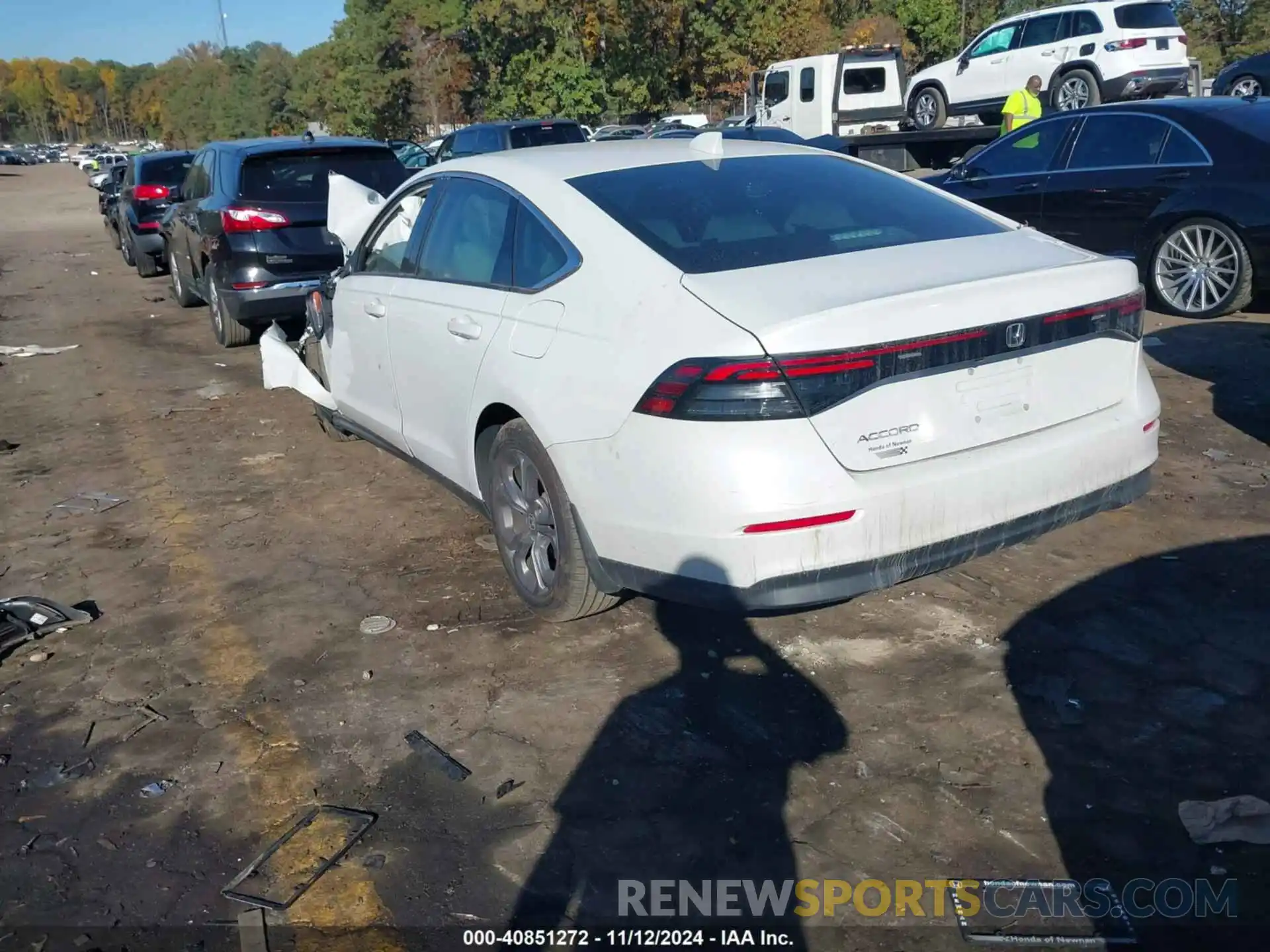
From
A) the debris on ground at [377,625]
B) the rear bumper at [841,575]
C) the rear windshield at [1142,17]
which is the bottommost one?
the debris on ground at [377,625]

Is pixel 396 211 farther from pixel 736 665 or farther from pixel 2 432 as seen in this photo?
pixel 2 432

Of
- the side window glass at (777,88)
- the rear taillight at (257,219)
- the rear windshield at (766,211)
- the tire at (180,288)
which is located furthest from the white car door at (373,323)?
the side window glass at (777,88)

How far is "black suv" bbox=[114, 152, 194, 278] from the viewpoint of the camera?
623 inches

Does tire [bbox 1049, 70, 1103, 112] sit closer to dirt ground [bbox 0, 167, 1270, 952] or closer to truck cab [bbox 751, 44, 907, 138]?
truck cab [bbox 751, 44, 907, 138]

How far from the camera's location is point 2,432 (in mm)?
7852

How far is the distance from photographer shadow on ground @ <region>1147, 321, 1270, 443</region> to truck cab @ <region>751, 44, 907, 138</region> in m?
16.4

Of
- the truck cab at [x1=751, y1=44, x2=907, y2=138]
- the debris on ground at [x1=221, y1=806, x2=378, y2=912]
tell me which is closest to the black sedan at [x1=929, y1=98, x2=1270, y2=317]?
the debris on ground at [x1=221, y1=806, x2=378, y2=912]

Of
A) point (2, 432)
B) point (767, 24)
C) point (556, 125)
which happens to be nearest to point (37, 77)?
point (767, 24)

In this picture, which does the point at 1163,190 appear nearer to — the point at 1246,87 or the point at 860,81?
the point at 1246,87

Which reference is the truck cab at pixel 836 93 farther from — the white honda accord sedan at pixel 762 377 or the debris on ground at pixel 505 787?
the debris on ground at pixel 505 787

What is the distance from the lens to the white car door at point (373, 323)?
5164mm

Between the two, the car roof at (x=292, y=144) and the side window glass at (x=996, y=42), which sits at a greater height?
the side window glass at (x=996, y=42)

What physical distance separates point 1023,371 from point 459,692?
7.07 ft

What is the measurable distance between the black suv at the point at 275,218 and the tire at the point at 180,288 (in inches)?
109
